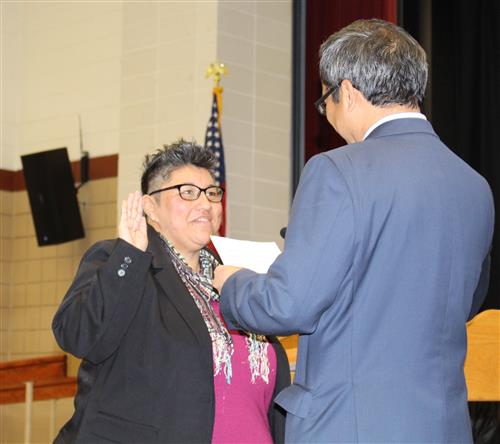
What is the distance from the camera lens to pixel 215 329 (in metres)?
3.40

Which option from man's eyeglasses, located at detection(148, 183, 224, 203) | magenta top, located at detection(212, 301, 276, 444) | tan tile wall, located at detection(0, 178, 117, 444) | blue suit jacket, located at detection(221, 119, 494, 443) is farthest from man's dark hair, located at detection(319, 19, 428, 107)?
tan tile wall, located at detection(0, 178, 117, 444)

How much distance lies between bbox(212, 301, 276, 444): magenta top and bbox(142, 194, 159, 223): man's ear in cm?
61

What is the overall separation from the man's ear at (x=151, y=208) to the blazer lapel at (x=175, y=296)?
0.91ft

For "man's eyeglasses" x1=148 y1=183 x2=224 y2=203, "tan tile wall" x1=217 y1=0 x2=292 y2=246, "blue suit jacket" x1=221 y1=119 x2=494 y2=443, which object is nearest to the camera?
"blue suit jacket" x1=221 y1=119 x2=494 y2=443

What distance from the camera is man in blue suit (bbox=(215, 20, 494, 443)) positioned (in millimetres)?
2342

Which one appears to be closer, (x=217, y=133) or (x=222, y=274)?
(x=222, y=274)

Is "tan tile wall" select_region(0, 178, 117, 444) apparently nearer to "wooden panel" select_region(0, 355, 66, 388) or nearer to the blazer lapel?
"wooden panel" select_region(0, 355, 66, 388)

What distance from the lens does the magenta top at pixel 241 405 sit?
3264mm

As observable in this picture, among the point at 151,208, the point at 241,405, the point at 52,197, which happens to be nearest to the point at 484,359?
the point at 241,405

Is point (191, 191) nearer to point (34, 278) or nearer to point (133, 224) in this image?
point (133, 224)

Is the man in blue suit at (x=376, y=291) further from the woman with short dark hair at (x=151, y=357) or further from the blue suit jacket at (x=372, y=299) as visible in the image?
the woman with short dark hair at (x=151, y=357)

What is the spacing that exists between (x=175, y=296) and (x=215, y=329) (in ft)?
0.58

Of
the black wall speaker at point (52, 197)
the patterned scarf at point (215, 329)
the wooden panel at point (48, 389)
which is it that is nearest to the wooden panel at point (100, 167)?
the black wall speaker at point (52, 197)

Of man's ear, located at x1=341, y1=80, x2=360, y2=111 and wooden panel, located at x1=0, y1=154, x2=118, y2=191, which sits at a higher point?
wooden panel, located at x1=0, y1=154, x2=118, y2=191
